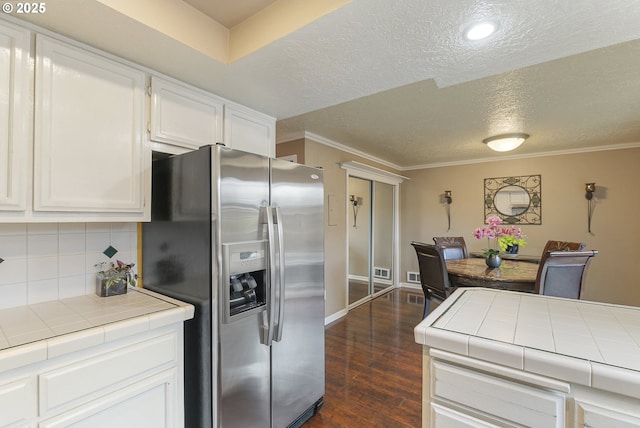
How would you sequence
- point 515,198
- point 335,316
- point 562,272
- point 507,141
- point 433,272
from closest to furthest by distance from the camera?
point 562,272, point 433,272, point 507,141, point 335,316, point 515,198

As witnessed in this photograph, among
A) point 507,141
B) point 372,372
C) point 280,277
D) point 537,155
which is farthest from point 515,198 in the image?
point 280,277

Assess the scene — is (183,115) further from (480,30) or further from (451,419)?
(451,419)

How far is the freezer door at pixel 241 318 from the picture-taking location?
4.54 ft

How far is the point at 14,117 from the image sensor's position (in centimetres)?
117

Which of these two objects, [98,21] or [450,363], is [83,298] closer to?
[98,21]

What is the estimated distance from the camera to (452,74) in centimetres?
165

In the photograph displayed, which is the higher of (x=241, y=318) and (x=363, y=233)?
(x=363, y=233)

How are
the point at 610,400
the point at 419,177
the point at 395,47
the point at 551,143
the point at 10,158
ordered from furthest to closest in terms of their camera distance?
the point at 419,177 < the point at 551,143 < the point at 395,47 < the point at 10,158 < the point at 610,400

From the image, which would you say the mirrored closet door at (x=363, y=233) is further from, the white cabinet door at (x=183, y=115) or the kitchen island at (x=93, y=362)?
the kitchen island at (x=93, y=362)

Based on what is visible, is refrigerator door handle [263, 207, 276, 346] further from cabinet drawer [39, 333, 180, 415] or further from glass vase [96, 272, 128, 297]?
glass vase [96, 272, 128, 297]

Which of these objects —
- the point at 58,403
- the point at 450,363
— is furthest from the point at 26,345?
the point at 450,363

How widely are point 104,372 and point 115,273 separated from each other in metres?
0.64

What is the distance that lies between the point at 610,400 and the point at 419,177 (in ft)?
16.6

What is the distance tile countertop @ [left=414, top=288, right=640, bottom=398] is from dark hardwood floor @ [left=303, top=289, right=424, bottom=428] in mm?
1215
